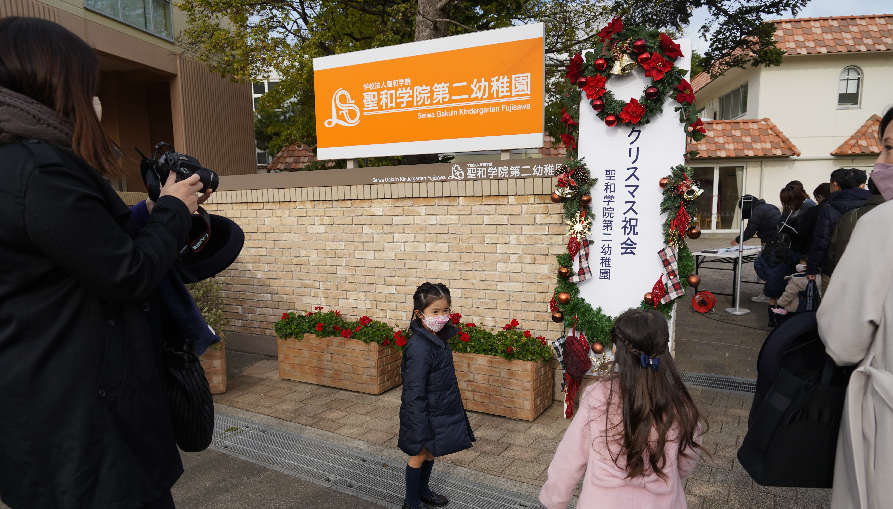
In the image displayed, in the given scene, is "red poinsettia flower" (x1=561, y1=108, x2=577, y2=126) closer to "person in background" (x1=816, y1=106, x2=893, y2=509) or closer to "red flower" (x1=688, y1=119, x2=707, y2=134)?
"red flower" (x1=688, y1=119, x2=707, y2=134)

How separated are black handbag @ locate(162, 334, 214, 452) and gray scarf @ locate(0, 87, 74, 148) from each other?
2.27ft

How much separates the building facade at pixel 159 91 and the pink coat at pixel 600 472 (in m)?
11.9

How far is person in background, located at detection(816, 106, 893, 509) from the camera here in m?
1.58

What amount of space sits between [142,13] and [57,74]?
1484 cm

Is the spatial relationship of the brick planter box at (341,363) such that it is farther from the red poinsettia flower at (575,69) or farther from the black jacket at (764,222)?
the black jacket at (764,222)

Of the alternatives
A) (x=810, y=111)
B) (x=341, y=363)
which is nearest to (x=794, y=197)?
(x=341, y=363)

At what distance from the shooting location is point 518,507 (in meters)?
3.31

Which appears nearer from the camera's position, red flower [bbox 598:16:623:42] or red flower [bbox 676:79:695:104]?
red flower [bbox 676:79:695:104]

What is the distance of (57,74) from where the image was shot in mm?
1395

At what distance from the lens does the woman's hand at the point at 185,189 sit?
5.26ft

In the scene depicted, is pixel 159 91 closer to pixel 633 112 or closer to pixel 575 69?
pixel 575 69

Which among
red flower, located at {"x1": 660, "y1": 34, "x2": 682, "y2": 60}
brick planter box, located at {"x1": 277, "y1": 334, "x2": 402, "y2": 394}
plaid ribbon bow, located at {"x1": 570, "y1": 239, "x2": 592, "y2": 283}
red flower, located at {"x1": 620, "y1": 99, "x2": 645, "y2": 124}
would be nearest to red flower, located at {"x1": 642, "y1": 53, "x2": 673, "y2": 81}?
red flower, located at {"x1": 660, "y1": 34, "x2": 682, "y2": 60}

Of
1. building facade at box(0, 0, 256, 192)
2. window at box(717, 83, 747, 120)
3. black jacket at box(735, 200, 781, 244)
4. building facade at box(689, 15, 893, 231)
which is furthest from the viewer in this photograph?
window at box(717, 83, 747, 120)

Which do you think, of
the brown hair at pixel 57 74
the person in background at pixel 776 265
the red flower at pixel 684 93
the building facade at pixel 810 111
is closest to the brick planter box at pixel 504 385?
the red flower at pixel 684 93
